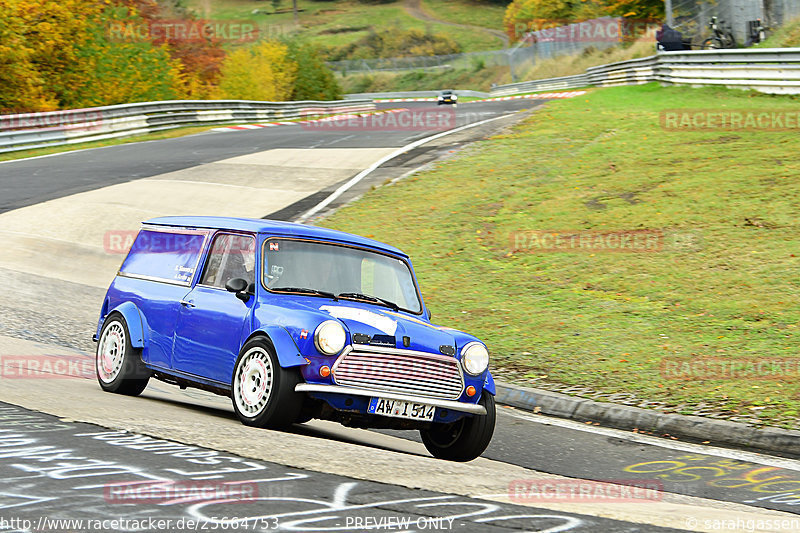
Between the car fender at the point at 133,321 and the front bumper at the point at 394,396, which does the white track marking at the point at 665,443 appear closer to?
the front bumper at the point at 394,396

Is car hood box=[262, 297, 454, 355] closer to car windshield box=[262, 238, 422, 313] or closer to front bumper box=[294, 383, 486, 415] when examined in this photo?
car windshield box=[262, 238, 422, 313]

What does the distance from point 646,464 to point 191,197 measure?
48.3ft

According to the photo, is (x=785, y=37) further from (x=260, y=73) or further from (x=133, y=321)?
(x=260, y=73)

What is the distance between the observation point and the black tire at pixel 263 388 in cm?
705

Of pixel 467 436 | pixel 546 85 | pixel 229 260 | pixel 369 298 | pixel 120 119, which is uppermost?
pixel 546 85

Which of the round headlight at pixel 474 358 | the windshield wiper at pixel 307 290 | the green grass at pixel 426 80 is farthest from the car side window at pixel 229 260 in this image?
the green grass at pixel 426 80

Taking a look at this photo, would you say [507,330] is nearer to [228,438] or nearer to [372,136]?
[228,438]

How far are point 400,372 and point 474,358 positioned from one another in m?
0.70

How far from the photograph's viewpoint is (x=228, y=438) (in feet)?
21.7

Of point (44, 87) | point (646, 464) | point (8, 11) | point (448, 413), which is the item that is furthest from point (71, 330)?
point (44, 87)

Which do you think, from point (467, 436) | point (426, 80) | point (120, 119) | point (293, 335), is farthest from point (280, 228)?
point (426, 80)

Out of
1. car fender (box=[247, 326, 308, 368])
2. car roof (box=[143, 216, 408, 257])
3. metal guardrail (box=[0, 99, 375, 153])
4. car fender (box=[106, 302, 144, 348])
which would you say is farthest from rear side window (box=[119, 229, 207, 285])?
metal guardrail (box=[0, 99, 375, 153])

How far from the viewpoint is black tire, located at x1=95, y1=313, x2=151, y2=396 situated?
877 cm

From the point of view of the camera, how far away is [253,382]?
7340 mm
